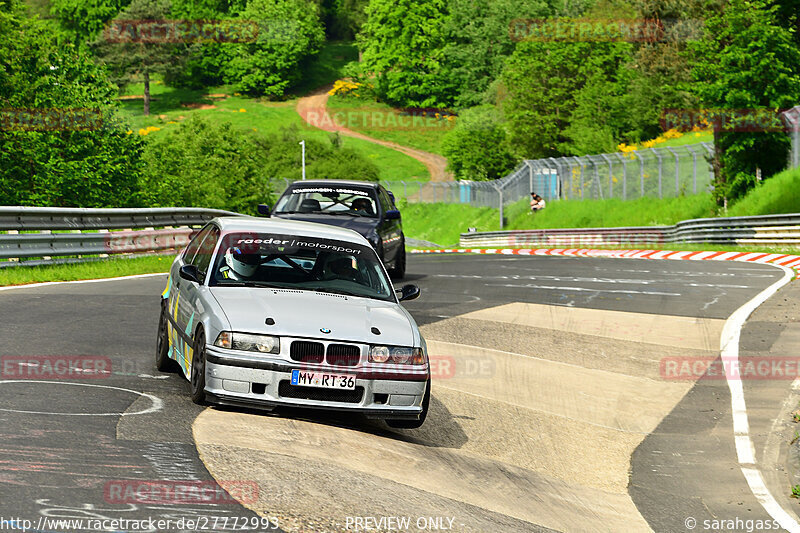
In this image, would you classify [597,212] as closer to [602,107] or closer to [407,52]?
[602,107]

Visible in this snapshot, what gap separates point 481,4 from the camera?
134625 millimetres

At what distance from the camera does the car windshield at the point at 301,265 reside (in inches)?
340

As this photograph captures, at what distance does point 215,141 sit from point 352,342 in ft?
210

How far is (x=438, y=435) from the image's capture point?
8.57 metres

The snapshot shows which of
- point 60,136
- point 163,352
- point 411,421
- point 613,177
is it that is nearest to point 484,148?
point 613,177

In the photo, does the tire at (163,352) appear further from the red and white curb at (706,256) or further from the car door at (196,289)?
the red and white curb at (706,256)

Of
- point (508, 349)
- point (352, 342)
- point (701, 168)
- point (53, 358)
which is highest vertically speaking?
point (352, 342)

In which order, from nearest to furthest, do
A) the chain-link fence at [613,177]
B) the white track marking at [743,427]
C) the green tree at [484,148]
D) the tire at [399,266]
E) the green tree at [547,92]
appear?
the white track marking at [743,427]
the tire at [399,266]
the chain-link fence at [613,177]
the green tree at [547,92]
the green tree at [484,148]

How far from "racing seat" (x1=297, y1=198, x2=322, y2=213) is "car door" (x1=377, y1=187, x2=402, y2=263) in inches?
40.9

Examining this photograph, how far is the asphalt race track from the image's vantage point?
5621mm

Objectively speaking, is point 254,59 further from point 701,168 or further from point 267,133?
point 701,168

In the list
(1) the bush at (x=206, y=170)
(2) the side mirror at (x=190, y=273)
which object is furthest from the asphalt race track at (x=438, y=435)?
(1) the bush at (x=206, y=170)

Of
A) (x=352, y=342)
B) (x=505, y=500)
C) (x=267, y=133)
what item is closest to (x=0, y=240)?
(x=352, y=342)

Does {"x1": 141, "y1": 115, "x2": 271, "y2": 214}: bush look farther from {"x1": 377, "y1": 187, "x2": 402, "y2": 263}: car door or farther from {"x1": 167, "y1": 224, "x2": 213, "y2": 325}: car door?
{"x1": 167, "y1": 224, "x2": 213, "y2": 325}: car door
